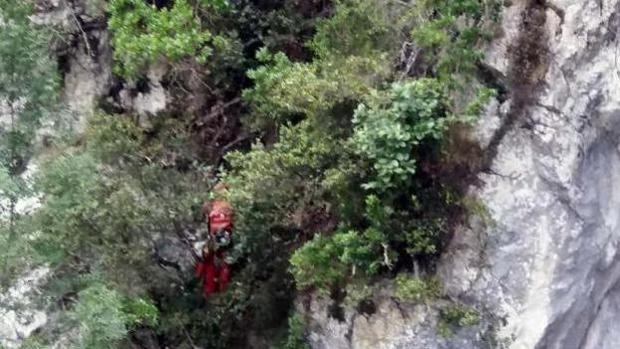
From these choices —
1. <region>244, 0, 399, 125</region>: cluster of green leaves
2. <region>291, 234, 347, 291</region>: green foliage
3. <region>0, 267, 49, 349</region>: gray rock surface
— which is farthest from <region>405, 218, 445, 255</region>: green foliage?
<region>0, 267, 49, 349</region>: gray rock surface

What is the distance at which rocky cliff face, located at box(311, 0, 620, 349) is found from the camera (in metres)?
7.02

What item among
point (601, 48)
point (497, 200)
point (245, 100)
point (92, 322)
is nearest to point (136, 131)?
point (245, 100)

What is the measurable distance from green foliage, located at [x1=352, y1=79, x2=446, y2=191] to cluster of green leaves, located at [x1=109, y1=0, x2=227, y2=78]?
1.78m

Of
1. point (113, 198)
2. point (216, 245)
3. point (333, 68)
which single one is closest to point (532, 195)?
point (333, 68)

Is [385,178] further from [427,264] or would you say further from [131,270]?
[131,270]

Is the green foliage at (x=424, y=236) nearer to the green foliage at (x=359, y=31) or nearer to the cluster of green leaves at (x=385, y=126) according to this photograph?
the cluster of green leaves at (x=385, y=126)

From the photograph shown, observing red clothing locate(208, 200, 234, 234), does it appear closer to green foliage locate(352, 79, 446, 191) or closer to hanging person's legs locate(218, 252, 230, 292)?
hanging person's legs locate(218, 252, 230, 292)

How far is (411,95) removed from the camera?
684 cm

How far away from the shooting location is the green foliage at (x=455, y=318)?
6.90 metres

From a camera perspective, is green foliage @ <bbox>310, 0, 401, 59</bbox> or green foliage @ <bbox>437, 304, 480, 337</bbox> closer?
green foliage @ <bbox>437, 304, 480, 337</bbox>

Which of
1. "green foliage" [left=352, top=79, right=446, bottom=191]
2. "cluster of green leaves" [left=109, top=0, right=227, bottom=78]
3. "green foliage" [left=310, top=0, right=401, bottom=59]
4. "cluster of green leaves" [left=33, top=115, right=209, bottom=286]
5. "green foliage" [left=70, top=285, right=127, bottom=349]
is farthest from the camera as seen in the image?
"cluster of green leaves" [left=109, top=0, right=227, bottom=78]

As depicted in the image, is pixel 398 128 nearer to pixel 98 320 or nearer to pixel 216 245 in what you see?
pixel 216 245

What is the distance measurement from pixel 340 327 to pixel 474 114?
2.07 metres

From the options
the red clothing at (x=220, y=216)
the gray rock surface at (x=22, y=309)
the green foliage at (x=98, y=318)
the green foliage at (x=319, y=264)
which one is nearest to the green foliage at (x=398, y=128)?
the green foliage at (x=319, y=264)
